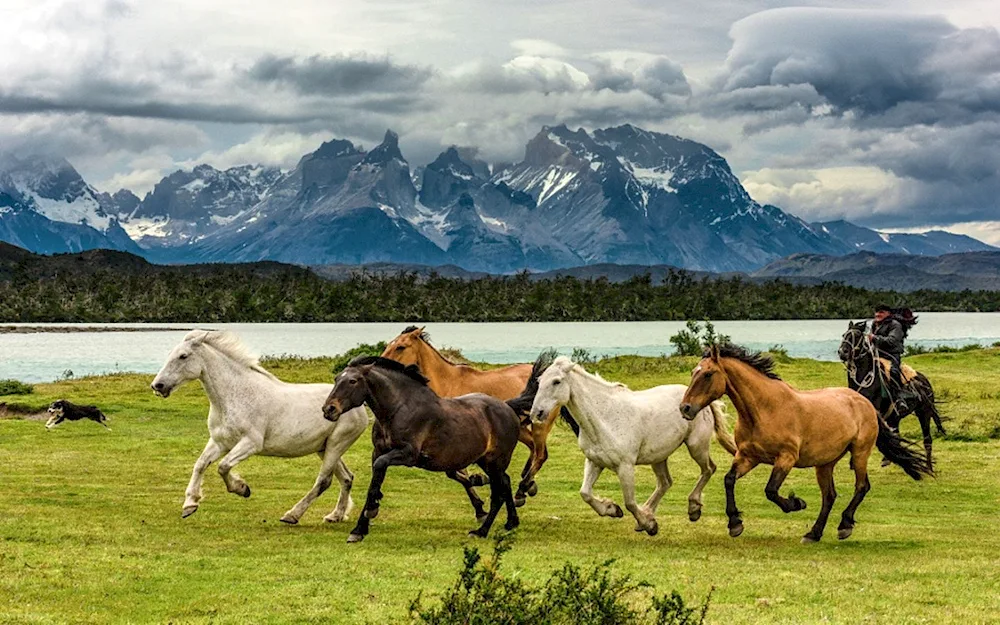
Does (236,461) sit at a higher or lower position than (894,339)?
lower

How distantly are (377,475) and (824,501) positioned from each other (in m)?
6.02

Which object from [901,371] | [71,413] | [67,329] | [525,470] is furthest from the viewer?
[67,329]

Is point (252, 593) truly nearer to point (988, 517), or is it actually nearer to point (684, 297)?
point (988, 517)

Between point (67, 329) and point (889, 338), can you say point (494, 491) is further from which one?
point (67, 329)

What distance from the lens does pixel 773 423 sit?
Result: 13602mm

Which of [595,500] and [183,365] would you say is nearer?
[595,500]

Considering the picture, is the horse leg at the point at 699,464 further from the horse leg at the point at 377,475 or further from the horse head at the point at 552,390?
the horse leg at the point at 377,475

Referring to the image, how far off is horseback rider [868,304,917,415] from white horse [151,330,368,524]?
11866 mm

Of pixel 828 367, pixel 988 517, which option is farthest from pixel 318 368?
pixel 988 517

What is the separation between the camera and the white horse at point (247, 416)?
47.5 ft

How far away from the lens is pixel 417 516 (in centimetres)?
1564

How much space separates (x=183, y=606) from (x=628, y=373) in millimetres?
36230

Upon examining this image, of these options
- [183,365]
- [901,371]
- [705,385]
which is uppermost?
[705,385]

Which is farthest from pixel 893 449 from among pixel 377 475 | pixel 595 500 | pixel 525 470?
pixel 377 475
